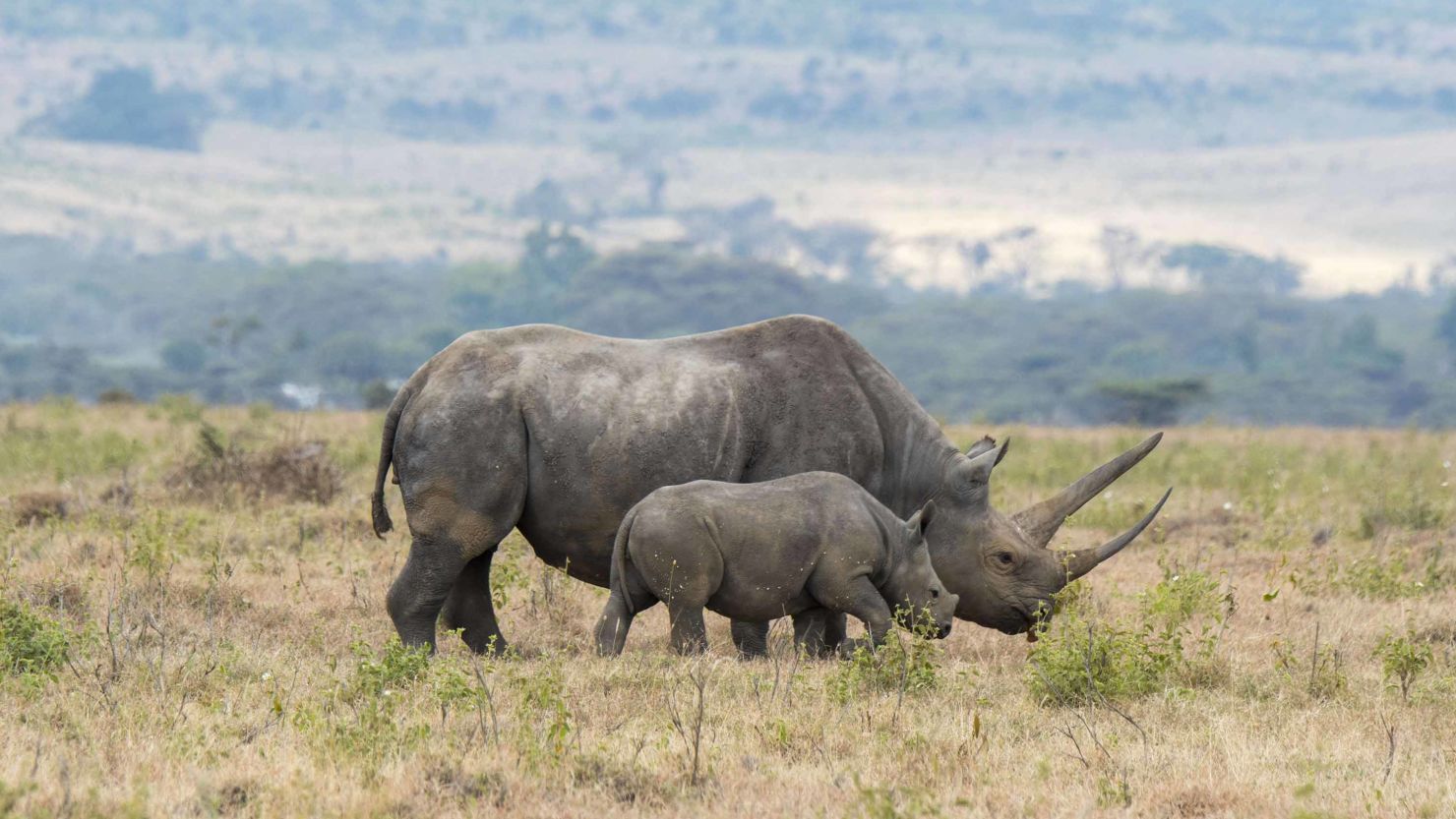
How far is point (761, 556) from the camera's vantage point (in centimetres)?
897

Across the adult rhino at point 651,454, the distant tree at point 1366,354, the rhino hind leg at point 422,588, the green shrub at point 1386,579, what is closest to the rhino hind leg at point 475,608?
the adult rhino at point 651,454

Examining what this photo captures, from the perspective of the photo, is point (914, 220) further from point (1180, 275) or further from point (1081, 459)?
point (1081, 459)

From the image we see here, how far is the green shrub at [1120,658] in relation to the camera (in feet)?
28.3

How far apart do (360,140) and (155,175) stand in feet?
128

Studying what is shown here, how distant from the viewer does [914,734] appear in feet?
25.1

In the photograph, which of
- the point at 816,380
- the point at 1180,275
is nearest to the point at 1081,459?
the point at 816,380

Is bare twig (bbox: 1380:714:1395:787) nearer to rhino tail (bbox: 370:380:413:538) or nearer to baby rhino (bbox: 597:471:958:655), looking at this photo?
baby rhino (bbox: 597:471:958:655)

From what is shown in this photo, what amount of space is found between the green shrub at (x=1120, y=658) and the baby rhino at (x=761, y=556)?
62cm

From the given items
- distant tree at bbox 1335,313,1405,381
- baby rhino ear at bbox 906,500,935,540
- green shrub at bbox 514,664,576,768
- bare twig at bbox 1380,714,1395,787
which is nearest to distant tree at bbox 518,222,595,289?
distant tree at bbox 1335,313,1405,381

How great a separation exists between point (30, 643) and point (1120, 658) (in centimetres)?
471

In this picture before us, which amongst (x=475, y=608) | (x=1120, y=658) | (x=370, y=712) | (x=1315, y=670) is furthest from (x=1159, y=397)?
(x=370, y=712)

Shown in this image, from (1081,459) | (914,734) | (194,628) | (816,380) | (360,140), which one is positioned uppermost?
(816,380)

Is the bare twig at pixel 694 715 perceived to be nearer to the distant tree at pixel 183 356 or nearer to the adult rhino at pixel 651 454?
the adult rhino at pixel 651 454

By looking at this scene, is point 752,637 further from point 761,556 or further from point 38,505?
point 38,505
